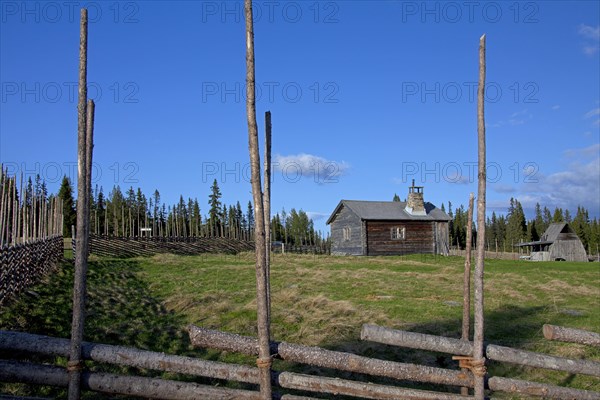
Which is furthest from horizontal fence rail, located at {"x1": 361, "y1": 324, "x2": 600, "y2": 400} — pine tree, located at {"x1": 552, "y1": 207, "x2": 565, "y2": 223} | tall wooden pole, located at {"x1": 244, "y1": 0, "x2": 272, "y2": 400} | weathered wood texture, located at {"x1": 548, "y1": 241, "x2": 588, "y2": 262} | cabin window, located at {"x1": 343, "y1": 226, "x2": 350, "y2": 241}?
pine tree, located at {"x1": 552, "y1": 207, "x2": 565, "y2": 223}

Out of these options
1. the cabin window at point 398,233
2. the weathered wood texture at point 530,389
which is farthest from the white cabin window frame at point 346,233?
the weathered wood texture at point 530,389

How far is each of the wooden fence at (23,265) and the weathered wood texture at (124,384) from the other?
7.86 meters

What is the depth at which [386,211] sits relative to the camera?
40531 millimetres

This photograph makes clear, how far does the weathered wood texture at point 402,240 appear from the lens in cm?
3897

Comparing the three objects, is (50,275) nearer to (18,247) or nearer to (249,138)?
(18,247)

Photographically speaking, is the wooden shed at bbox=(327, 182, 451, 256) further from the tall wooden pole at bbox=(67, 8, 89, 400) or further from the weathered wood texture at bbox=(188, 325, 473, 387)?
the tall wooden pole at bbox=(67, 8, 89, 400)

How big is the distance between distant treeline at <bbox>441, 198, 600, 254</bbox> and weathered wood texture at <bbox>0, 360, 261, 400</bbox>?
69207mm

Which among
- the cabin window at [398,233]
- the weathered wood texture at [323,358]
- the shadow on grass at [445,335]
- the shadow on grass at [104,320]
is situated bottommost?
the shadow on grass at [445,335]

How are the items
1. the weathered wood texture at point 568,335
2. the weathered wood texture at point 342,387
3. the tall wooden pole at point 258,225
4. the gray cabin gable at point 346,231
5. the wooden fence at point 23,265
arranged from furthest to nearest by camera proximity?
the gray cabin gable at point 346,231 < the wooden fence at point 23,265 < the weathered wood texture at point 568,335 < the weathered wood texture at point 342,387 < the tall wooden pole at point 258,225

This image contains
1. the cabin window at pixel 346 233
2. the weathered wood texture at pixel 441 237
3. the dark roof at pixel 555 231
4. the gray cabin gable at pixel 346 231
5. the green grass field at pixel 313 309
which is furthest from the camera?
the dark roof at pixel 555 231

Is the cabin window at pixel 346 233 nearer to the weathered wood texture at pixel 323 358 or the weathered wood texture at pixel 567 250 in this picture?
the weathered wood texture at pixel 567 250

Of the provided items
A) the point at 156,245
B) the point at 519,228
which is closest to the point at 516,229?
the point at 519,228

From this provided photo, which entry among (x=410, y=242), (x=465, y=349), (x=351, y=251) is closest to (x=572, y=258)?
(x=410, y=242)

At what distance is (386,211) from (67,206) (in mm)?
39402
